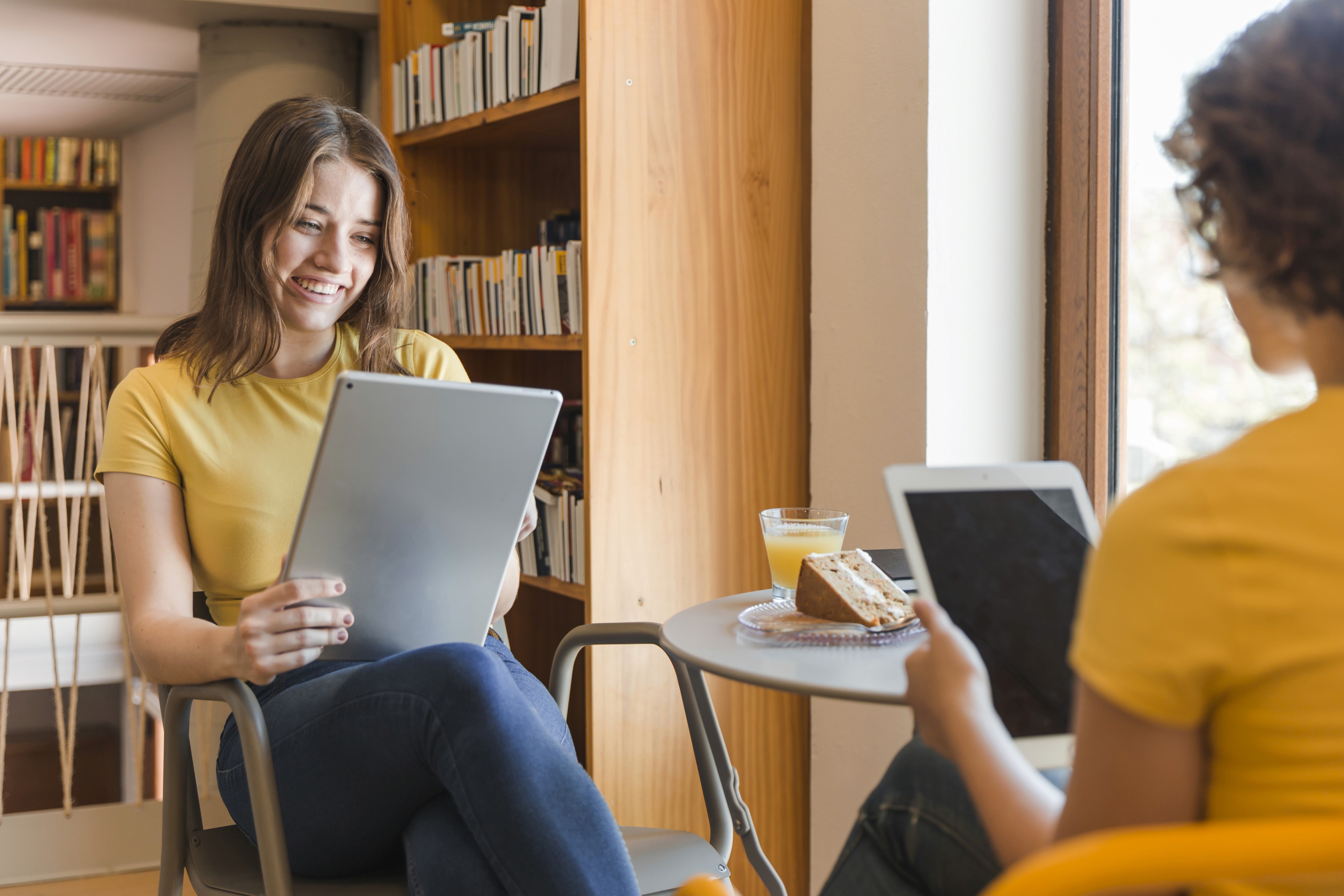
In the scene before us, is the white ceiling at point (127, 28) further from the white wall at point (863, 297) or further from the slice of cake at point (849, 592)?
the slice of cake at point (849, 592)

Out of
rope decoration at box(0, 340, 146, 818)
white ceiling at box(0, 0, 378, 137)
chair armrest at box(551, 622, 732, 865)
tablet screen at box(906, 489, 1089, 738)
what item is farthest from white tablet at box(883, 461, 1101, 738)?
white ceiling at box(0, 0, 378, 137)

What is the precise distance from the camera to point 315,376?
1459 millimetres

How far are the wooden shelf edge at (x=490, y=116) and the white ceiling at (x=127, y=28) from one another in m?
0.74

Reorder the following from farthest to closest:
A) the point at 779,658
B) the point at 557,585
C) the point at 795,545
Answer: the point at 557,585, the point at 795,545, the point at 779,658

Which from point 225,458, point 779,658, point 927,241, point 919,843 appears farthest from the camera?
point 927,241

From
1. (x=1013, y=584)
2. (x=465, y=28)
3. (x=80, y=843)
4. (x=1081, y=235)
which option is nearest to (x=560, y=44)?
(x=465, y=28)

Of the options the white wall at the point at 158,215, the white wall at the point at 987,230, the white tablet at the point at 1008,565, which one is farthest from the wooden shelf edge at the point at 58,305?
the white tablet at the point at 1008,565

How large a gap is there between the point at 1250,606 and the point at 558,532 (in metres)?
1.69

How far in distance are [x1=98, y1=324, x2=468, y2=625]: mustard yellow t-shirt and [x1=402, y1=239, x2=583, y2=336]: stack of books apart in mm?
632

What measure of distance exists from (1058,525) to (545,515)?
1.37 m

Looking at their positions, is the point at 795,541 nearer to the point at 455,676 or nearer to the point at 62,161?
the point at 455,676

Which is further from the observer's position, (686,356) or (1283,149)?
(686,356)

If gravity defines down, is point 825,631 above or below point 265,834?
above

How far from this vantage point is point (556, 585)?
7.04 feet
